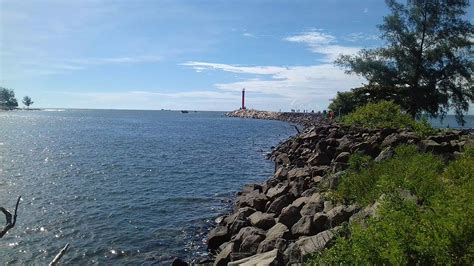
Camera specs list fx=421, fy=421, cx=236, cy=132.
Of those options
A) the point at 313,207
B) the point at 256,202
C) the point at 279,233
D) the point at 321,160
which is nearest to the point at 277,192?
the point at 256,202

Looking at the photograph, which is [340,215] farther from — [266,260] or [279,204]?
[279,204]

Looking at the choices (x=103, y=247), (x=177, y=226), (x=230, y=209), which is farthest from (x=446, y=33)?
(x=103, y=247)

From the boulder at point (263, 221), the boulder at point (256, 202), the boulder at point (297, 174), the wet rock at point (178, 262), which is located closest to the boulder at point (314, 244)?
the boulder at point (263, 221)

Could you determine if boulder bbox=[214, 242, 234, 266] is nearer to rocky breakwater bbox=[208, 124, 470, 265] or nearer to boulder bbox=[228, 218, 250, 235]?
rocky breakwater bbox=[208, 124, 470, 265]

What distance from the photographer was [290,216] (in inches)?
501

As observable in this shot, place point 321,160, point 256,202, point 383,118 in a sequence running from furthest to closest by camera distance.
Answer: point 383,118 < point 321,160 < point 256,202

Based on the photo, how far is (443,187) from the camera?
903cm

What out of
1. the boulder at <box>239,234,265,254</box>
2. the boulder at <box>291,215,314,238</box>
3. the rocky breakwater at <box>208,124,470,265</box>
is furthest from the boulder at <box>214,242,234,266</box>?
the boulder at <box>291,215,314,238</box>

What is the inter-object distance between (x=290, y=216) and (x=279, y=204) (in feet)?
7.31

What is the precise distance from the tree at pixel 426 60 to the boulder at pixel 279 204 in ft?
67.2

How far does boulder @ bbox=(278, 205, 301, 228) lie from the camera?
41.2ft

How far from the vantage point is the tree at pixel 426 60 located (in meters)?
31.0

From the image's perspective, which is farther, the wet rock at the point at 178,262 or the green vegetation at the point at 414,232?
the wet rock at the point at 178,262

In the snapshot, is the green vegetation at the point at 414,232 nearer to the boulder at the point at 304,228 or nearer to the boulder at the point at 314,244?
the boulder at the point at 314,244
